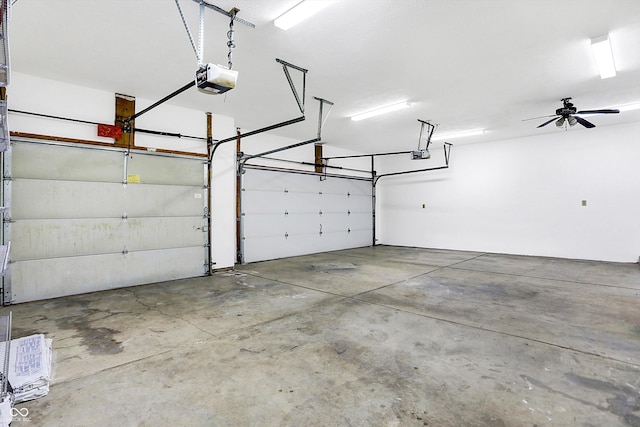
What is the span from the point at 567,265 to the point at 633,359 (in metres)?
4.94

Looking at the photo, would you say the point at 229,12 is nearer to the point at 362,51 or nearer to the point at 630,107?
the point at 362,51

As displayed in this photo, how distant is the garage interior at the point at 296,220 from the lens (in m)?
2.13

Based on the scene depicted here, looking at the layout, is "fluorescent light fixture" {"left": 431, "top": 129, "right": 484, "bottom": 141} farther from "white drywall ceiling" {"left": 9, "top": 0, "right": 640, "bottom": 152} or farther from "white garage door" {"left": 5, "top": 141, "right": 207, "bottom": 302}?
"white garage door" {"left": 5, "top": 141, "right": 207, "bottom": 302}

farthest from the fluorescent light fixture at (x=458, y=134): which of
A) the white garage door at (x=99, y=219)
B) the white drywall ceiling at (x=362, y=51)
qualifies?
the white garage door at (x=99, y=219)

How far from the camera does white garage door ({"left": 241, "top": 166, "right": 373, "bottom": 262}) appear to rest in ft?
23.8

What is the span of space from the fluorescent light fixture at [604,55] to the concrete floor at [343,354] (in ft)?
9.68

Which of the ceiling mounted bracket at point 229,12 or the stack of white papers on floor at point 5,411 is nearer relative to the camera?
the stack of white papers on floor at point 5,411

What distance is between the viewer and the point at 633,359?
249cm

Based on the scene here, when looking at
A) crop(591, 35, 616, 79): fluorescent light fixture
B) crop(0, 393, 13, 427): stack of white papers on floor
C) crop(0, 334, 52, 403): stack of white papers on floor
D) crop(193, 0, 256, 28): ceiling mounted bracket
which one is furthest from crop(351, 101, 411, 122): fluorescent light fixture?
crop(0, 393, 13, 427): stack of white papers on floor

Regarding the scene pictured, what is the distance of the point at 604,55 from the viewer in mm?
3566

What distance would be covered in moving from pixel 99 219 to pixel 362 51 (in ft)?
14.5

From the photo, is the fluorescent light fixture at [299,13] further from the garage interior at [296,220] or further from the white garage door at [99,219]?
the white garage door at [99,219]

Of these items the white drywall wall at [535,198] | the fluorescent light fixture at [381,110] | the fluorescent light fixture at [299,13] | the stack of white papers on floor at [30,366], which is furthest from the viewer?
the white drywall wall at [535,198]

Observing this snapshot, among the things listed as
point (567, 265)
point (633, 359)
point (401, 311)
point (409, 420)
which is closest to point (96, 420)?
point (409, 420)
